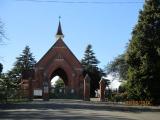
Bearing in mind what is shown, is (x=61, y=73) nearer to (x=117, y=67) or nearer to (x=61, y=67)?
(x=61, y=67)

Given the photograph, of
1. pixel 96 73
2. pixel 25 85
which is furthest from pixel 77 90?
pixel 96 73

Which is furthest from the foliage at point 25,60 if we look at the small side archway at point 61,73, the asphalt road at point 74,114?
the asphalt road at point 74,114

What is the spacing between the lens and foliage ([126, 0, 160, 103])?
151 feet

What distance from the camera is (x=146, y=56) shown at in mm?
46188

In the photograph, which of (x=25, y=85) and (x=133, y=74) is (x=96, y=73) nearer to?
(x=25, y=85)

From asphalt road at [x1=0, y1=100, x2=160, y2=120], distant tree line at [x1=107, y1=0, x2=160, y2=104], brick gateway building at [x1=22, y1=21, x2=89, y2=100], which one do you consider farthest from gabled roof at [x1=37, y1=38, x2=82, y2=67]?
asphalt road at [x1=0, y1=100, x2=160, y2=120]

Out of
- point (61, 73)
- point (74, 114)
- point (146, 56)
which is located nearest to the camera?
point (74, 114)

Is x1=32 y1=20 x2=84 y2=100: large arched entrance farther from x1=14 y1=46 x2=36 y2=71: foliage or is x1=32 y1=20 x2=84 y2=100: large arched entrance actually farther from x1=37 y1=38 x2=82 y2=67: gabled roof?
x1=14 y1=46 x2=36 y2=71: foliage

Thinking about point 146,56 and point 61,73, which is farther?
point 61,73

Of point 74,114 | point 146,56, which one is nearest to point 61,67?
point 146,56

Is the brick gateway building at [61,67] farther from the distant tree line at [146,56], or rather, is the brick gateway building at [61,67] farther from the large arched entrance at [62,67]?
the distant tree line at [146,56]

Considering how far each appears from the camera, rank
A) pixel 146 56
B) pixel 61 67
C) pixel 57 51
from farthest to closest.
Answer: pixel 57 51 < pixel 61 67 < pixel 146 56

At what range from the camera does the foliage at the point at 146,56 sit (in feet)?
151

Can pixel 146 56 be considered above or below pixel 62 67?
below
